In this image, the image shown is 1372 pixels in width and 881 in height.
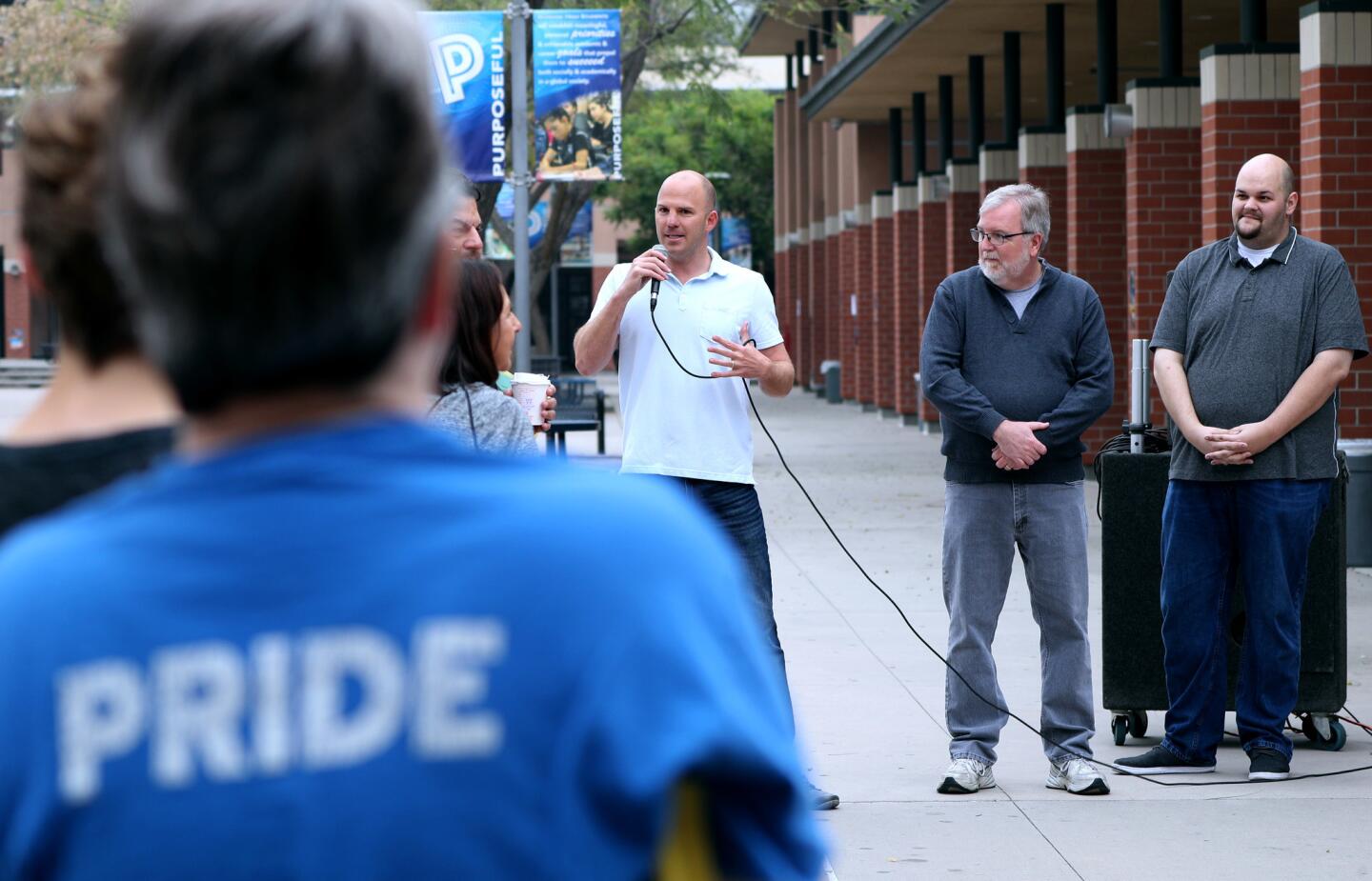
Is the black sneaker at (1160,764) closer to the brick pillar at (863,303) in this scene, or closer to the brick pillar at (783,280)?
the brick pillar at (863,303)

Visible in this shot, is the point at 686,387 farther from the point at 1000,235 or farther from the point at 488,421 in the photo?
the point at 488,421

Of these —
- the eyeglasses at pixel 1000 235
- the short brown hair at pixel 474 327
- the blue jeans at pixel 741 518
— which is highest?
the eyeglasses at pixel 1000 235

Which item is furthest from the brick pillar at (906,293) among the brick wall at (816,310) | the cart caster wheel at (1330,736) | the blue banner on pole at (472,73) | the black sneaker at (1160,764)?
the black sneaker at (1160,764)

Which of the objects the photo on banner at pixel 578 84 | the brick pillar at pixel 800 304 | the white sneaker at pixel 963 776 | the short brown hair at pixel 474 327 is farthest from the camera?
the brick pillar at pixel 800 304

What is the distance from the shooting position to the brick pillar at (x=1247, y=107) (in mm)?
15115

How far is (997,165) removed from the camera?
80.6 ft

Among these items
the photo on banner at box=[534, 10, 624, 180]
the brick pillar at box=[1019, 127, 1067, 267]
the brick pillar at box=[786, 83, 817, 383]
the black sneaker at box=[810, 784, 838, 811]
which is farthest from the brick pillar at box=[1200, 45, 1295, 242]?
the brick pillar at box=[786, 83, 817, 383]

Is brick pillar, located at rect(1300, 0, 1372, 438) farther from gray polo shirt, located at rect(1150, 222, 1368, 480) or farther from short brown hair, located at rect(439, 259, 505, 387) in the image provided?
short brown hair, located at rect(439, 259, 505, 387)

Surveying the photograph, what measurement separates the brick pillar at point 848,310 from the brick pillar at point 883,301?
3.01m

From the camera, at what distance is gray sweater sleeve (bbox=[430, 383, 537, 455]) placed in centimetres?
442

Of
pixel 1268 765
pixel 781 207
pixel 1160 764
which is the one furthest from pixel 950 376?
pixel 781 207

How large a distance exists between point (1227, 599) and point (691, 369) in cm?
210

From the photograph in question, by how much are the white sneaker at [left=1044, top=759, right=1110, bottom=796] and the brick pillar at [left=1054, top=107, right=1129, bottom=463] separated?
44.0 feet

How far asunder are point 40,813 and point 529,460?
0.43m
